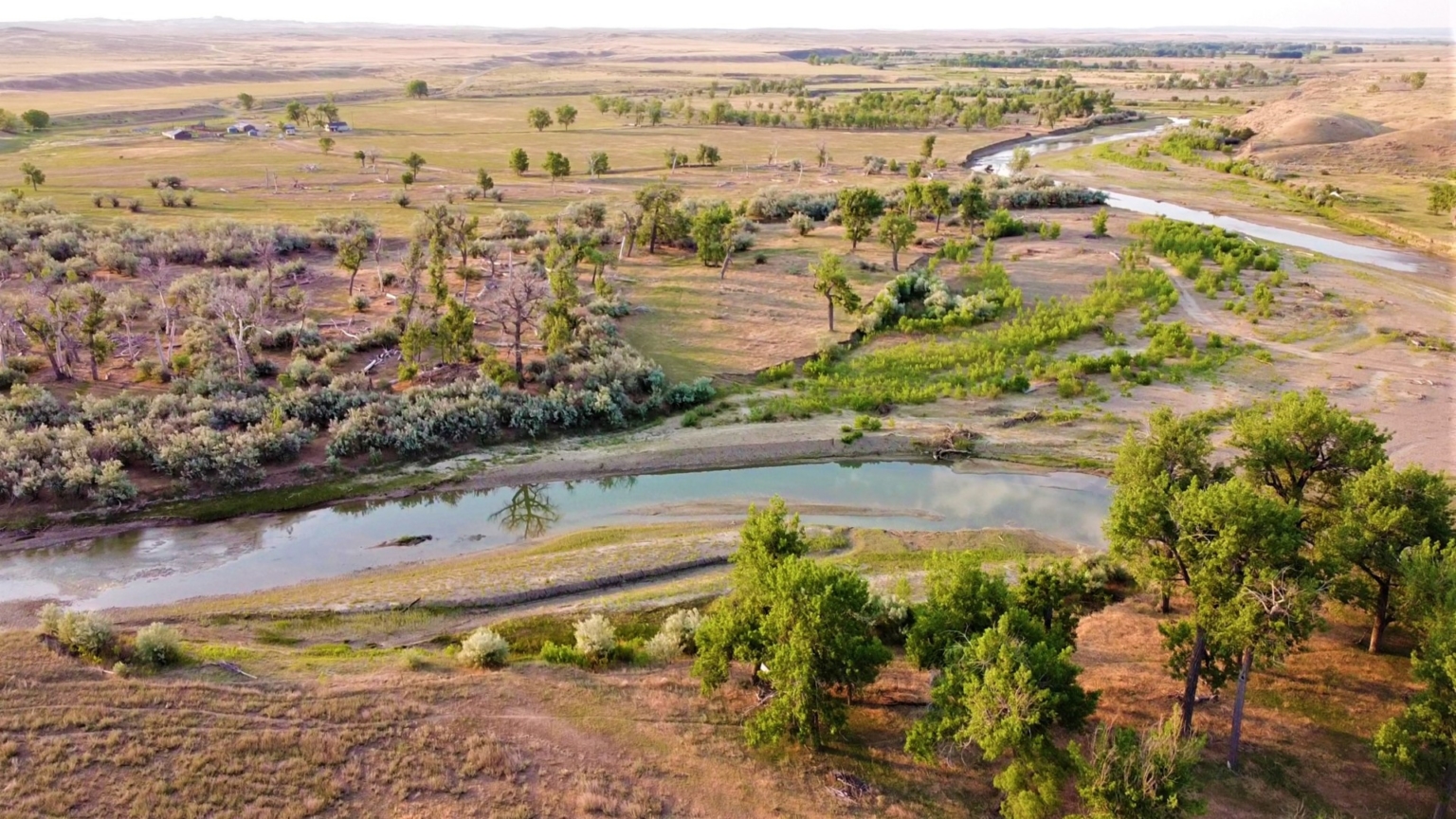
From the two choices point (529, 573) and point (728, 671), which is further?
point (529, 573)

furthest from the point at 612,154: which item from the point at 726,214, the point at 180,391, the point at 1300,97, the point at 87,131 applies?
the point at 1300,97

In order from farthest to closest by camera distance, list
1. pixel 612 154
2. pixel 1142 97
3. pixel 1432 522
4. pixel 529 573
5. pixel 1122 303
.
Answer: pixel 1142 97 → pixel 612 154 → pixel 1122 303 → pixel 529 573 → pixel 1432 522

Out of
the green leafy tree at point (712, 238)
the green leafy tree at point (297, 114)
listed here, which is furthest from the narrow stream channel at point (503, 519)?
the green leafy tree at point (297, 114)

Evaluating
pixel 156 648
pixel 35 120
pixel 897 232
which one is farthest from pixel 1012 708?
pixel 35 120

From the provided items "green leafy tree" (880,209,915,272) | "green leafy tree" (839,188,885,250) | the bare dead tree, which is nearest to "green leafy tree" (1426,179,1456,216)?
"green leafy tree" (880,209,915,272)

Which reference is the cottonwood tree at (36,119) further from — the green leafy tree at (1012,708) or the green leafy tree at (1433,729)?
the green leafy tree at (1433,729)

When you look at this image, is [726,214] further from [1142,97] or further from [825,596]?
[1142,97]

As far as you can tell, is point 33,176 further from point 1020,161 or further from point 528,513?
point 1020,161
